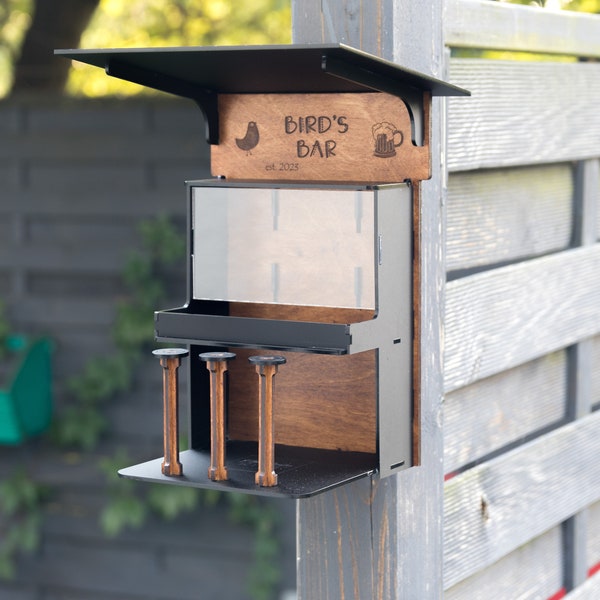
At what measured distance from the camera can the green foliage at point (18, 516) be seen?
4.20 meters

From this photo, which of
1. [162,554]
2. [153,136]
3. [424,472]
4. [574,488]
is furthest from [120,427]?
[424,472]

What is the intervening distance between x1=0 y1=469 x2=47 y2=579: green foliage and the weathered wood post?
2.97 meters

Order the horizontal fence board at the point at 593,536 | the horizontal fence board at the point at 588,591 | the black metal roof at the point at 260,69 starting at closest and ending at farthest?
the black metal roof at the point at 260,69
the horizontal fence board at the point at 588,591
the horizontal fence board at the point at 593,536

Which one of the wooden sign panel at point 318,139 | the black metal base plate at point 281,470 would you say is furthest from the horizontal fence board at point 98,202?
the black metal base plate at point 281,470

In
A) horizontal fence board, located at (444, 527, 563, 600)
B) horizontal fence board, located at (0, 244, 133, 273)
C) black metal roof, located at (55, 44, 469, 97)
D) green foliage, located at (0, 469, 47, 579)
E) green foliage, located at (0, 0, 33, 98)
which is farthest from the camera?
green foliage, located at (0, 0, 33, 98)

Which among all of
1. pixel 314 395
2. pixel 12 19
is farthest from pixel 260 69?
pixel 12 19

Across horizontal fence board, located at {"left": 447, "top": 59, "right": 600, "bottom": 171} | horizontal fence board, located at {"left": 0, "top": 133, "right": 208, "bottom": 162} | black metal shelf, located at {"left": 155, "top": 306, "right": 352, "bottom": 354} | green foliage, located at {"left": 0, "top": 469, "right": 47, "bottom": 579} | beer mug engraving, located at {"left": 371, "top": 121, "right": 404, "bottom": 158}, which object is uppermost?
horizontal fence board, located at {"left": 0, "top": 133, "right": 208, "bottom": 162}

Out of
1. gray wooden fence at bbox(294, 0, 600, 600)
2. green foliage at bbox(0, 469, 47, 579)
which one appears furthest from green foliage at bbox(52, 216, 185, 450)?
gray wooden fence at bbox(294, 0, 600, 600)

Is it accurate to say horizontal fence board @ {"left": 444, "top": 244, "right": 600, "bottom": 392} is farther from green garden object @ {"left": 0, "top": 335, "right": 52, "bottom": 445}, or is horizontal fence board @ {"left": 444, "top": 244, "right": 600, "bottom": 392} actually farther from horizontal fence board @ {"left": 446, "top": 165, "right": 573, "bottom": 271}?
green garden object @ {"left": 0, "top": 335, "right": 52, "bottom": 445}

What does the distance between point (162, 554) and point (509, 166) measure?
2820 mm

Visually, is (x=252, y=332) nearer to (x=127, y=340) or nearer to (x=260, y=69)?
(x=260, y=69)

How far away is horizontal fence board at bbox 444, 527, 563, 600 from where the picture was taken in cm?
158

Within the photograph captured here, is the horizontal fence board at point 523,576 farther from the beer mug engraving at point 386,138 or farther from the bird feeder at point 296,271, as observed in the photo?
the beer mug engraving at point 386,138

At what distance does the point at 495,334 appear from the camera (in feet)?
5.15
